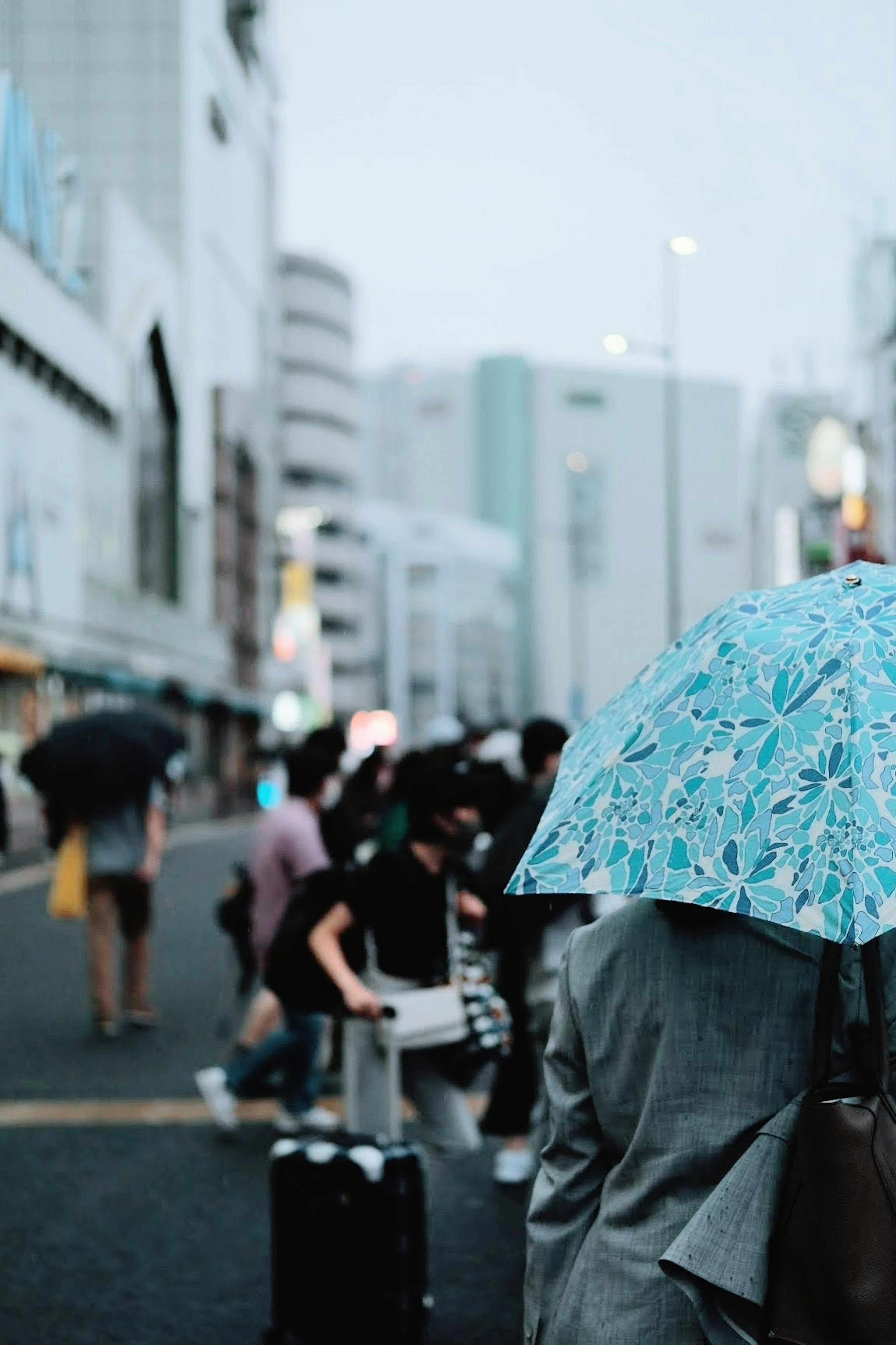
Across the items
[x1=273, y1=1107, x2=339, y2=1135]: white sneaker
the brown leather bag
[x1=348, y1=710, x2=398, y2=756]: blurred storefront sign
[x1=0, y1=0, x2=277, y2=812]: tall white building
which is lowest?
[x1=273, y1=1107, x2=339, y2=1135]: white sneaker

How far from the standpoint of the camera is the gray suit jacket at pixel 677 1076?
2131 millimetres

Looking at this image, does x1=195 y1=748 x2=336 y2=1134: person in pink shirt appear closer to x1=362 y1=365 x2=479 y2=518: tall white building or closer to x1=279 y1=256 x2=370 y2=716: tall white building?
x1=279 y1=256 x2=370 y2=716: tall white building

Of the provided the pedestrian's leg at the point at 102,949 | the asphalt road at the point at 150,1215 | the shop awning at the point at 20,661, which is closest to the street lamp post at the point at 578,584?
the pedestrian's leg at the point at 102,949

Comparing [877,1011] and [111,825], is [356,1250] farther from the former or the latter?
[111,825]

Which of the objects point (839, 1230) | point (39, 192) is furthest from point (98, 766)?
point (39, 192)

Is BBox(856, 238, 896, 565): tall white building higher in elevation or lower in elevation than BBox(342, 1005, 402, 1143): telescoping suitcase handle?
higher

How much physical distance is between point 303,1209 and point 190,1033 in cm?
541

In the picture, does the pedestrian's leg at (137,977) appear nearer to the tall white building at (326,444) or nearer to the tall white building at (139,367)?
the tall white building at (139,367)

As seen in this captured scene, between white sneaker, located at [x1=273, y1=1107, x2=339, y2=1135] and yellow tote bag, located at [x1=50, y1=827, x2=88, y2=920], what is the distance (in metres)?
3.07

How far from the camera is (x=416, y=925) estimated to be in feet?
17.4

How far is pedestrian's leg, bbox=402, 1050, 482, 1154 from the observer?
17.5 ft

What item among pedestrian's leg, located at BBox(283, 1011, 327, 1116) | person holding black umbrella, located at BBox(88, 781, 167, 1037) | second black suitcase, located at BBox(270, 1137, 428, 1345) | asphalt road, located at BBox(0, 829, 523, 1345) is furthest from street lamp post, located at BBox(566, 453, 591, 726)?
second black suitcase, located at BBox(270, 1137, 428, 1345)

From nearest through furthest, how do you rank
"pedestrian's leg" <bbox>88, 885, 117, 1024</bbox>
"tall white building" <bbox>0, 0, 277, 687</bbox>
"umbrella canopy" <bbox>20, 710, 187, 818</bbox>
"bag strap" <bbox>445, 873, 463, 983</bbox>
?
"bag strap" <bbox>445, 873, 463, 983</bbox> → "pedestrian's leg" <bbox>88, 885, 117, 1024</bbox> → "umbrella canopy" <bbox>20, 710, 187, 818</bbox> → "tall white building" <bbox>0, 0, 277, 687</bbox>

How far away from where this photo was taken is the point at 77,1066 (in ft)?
28.2
